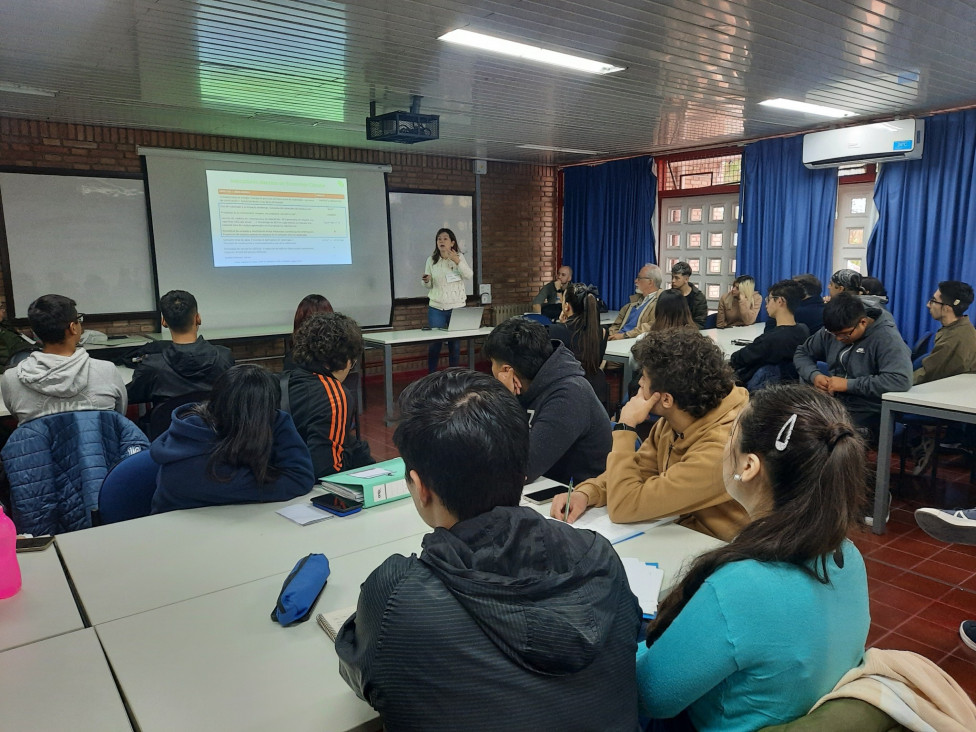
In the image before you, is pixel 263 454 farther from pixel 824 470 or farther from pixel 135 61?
pixel 135 61

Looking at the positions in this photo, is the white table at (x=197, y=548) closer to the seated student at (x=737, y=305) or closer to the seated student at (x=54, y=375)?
the seated student at (x=54, y=375)

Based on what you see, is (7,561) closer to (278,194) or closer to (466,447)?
(466,447)

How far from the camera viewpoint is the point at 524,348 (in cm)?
250

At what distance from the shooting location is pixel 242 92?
16.2 ft

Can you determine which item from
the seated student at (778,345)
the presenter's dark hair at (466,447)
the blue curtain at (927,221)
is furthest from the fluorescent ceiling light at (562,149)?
the presenter's dark hair at (466,447)

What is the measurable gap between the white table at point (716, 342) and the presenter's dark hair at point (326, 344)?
8.37 feet

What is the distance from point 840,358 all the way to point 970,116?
3.42 meters

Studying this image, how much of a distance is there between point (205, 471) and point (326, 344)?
31.7 inches

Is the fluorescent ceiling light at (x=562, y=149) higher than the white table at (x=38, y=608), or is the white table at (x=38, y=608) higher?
the fluorescent ceiling light at (x=562, y=149)

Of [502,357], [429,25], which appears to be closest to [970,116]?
[429,25]

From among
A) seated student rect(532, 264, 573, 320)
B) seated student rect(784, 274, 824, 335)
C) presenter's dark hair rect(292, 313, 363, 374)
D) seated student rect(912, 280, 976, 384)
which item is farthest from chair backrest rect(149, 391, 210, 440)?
seated student rect(532, 264, 573, 320)

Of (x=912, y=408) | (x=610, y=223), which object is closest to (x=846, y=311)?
(x=912, y=408)

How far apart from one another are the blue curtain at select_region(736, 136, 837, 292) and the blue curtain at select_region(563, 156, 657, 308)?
4.32 feet

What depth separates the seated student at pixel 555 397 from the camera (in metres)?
2.37
